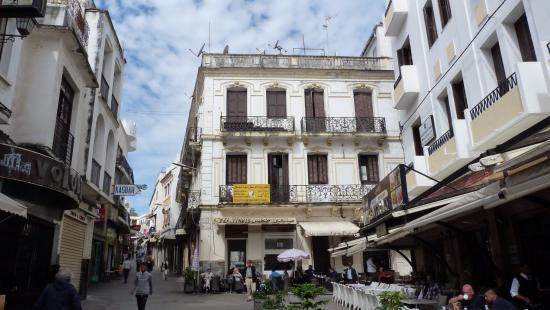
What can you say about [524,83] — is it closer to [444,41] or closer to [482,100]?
[482,100]

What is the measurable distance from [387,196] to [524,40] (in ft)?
22.2

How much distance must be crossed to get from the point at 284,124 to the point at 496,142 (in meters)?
13.2

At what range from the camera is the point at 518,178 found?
245 inches

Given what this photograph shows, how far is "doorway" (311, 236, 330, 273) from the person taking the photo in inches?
867

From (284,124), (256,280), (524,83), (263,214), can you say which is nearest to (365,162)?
(284,124)

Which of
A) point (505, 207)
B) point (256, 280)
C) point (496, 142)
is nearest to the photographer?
point (505, 207)

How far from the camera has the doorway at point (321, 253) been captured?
2202 centimetres

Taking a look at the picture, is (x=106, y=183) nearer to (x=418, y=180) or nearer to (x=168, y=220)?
(x=418, y=180)

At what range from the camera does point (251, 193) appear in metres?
21.4

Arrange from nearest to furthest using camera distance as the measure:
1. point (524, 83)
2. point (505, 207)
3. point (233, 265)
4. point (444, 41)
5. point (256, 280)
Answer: point (524, 83)
point (505, 207)
point (444, 41)
point (256, 280)
point (233, 265)

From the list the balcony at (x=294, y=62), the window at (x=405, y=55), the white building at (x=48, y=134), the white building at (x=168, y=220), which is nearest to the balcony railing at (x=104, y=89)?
the white building at (x=48, y=134)

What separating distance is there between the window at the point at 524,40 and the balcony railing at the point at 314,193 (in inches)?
496

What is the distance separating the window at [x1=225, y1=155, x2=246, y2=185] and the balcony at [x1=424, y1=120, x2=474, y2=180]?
34.0 ft

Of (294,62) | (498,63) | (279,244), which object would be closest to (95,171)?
(279,244)
